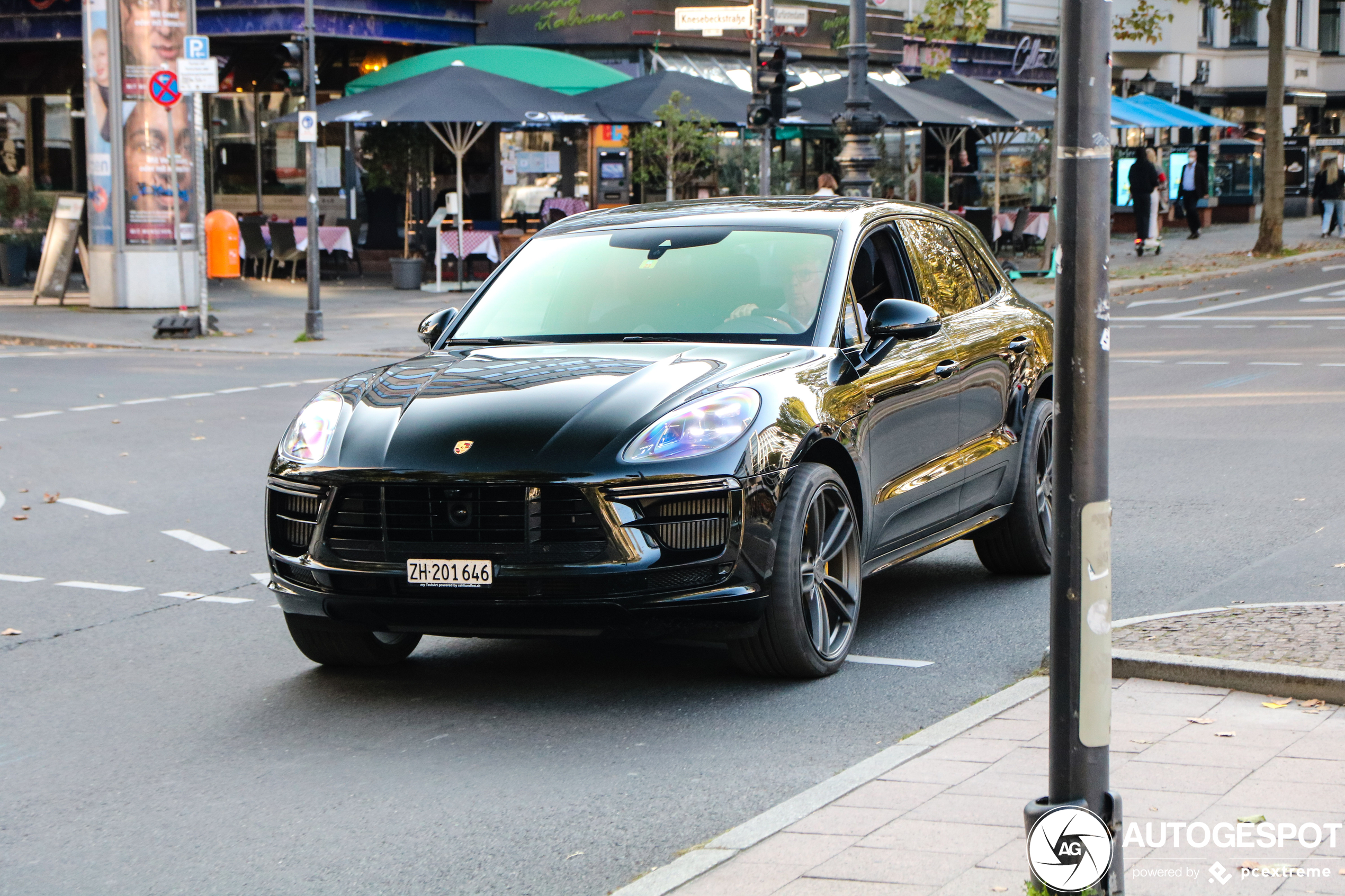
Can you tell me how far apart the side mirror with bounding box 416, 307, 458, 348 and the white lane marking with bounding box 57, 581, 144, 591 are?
1.80 metres

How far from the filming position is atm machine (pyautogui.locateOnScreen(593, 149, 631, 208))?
104 feet

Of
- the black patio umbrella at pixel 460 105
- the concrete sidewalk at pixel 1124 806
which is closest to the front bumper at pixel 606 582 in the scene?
the concrete sidewalk at pixel 1124 806

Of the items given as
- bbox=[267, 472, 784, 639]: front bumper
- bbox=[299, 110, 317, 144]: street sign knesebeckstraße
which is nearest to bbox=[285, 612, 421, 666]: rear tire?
bbox=[267, 472, 784, 639]: front bumper

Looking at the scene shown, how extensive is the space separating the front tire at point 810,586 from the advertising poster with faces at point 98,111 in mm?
20288

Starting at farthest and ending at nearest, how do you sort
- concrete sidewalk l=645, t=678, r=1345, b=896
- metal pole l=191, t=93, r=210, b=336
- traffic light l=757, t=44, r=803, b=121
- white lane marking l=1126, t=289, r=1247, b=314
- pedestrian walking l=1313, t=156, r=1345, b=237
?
pedestrian walking l=1313, t=156, r=1345, b=237 < white lane marking l=1126, t=289, r=1247, b=314 < traffic light l=757, t=44, r=803, b=121 < metal pole l=191, t=93, r=210, b=336 < concrete sidewalk l=645, t=678, r=1345, b=896

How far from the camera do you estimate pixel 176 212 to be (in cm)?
2261

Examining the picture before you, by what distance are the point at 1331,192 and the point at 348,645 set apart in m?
39.2

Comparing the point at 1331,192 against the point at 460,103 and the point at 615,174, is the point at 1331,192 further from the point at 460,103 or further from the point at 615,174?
the point at 460,103

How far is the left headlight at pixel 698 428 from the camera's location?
5.74 m

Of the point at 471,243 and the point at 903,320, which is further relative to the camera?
the point at 471,243

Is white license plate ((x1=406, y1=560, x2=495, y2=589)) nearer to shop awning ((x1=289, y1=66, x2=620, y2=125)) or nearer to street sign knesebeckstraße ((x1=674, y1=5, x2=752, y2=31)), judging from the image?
street sign knesebeckstraße ((x1=674, y1=5, x2=752, y2=31))

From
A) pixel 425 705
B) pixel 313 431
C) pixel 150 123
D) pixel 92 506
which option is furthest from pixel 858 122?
pixel 425 705

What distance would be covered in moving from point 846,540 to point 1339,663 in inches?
66.6

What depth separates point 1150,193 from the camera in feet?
113
